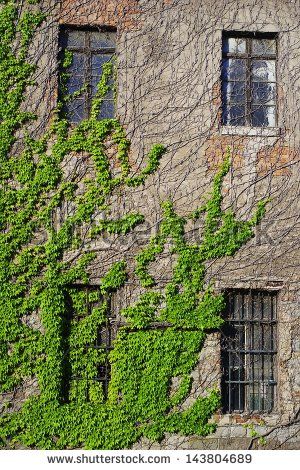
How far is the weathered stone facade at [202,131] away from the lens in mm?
9133

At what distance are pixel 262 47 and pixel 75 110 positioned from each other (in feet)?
9.60

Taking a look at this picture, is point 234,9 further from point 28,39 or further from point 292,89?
point 28,39

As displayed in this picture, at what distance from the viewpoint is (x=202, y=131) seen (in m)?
9.36

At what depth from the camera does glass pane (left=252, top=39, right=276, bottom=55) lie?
967cm

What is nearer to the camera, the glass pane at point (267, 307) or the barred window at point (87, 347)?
the barred window at point (87, 347)

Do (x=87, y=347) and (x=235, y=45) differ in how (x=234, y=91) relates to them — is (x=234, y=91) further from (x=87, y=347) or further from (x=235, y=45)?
(x=87, y=347)

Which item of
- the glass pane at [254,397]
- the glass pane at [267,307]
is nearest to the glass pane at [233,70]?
the glass pane at [267,307]

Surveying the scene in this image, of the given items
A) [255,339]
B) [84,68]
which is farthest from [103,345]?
[84,68]

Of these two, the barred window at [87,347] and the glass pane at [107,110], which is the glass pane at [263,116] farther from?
the barred window at [87,347]

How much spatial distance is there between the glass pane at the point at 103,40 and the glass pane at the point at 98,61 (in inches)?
5.1

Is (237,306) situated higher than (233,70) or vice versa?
(233,70)

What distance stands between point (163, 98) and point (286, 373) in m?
4.24

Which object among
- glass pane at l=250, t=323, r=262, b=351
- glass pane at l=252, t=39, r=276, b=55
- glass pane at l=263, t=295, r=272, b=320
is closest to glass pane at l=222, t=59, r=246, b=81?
glass pane at l=252, t=39, r=276, b=55
